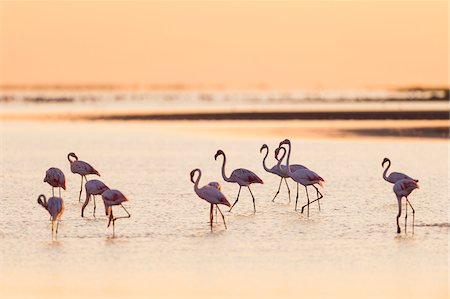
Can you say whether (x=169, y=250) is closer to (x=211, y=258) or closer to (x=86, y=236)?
(x=211, y=258)

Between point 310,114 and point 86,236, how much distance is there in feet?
129

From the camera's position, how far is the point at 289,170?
18312 mm

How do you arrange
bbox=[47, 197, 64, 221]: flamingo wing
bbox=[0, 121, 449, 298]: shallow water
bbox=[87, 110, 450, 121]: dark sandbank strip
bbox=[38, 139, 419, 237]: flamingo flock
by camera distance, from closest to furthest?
1. bbox=[0, 121, 449, 298]: shallow water
2. bbox=[47, 197, 64, 221]: flamingo wing
3. bbox=[38, 139, 419, 237]: flamingo flock
4. bbox=[87, 110, 450, 121]: dark sandbank strip

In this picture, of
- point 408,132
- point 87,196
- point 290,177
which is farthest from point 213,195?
point 408,132

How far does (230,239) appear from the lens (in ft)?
47.6

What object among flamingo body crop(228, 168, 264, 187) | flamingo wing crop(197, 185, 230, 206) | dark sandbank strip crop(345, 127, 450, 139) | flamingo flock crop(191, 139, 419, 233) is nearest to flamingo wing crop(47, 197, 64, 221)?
flamingo flock crop(191, 139, 419, 233)

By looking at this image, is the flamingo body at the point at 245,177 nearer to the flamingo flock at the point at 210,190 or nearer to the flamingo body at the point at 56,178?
the flamingo flock at the point at 210,190

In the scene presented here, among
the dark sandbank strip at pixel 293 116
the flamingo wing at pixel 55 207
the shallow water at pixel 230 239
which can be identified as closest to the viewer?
the shallow water at pixel 230 239

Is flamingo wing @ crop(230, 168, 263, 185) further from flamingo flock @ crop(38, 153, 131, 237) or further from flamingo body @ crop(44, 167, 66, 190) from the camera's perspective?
flamingo body @ crop(44, 167, 66, 190)

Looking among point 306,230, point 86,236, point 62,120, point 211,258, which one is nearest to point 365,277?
point 211,258

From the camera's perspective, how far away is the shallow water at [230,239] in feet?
38.4

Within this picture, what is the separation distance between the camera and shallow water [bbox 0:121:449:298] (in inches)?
461

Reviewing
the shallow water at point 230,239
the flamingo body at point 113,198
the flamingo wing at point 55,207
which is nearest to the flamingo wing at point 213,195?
the shallow water at point 230,239

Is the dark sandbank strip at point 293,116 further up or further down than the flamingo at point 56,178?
further up
